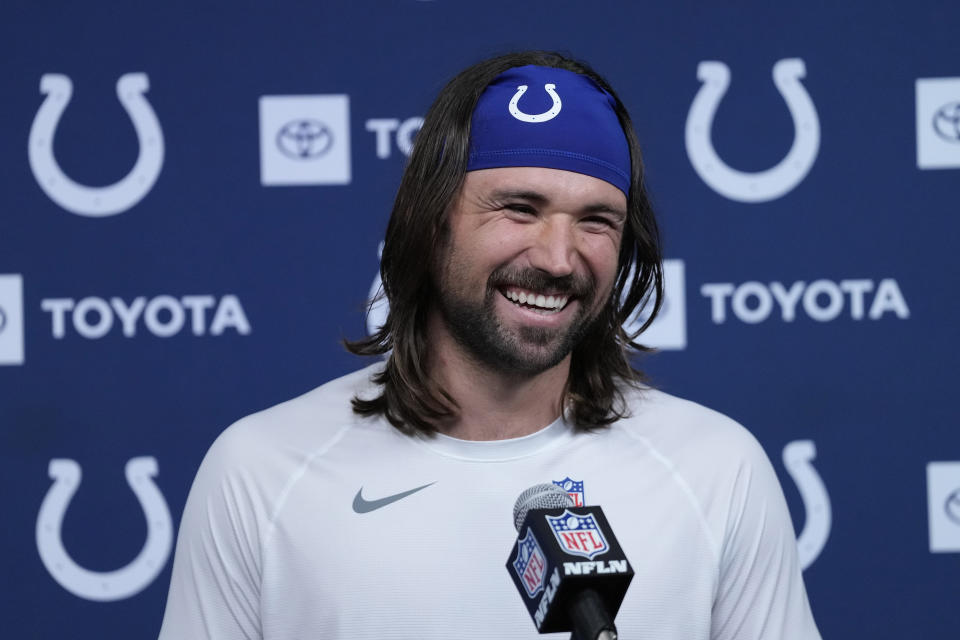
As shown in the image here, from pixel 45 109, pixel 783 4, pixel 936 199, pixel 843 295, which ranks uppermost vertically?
pixel 783 4

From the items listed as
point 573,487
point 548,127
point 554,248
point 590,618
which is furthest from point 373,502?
point 590,618

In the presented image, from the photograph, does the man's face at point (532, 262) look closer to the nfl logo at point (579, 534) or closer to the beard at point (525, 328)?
the beard at point (525, 328)

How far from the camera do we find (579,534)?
834 millimetres

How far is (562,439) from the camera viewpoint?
1.37 metres

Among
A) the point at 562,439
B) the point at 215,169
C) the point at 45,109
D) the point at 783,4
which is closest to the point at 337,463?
the point at 562,439

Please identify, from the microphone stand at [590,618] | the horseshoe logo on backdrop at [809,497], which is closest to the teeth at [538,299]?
the microphone stand at [590,618]

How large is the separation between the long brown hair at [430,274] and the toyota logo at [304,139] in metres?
0.66

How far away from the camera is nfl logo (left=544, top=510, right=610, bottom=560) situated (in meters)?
0.81

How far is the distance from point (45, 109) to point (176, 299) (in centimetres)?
42

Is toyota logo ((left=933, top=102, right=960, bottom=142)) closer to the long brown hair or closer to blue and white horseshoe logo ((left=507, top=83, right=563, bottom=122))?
the long brown hair

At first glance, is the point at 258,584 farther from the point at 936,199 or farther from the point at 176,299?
the point at 936,199

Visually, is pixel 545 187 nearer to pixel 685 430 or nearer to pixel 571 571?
pixel 685 430

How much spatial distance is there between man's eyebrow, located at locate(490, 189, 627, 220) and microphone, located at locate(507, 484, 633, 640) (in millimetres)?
479

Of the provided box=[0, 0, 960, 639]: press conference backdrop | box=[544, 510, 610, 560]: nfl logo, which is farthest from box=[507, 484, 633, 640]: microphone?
box=[0, 0, 960, 639]: press conference backdrop
